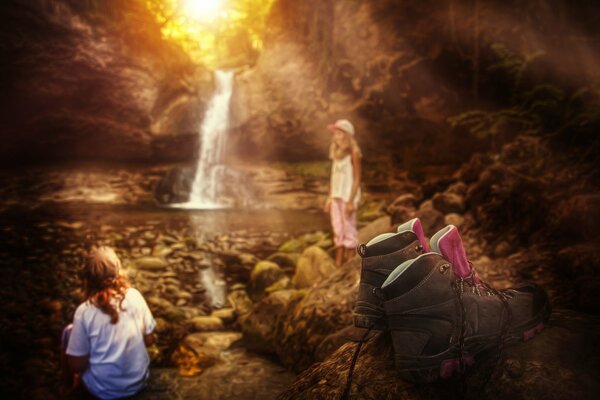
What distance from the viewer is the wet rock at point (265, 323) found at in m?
3.88

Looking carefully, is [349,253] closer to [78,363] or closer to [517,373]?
[78,363]

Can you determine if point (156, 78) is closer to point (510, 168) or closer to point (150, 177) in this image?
point (150, 177)

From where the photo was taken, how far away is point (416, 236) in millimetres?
1678

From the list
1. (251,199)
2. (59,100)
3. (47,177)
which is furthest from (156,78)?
(251,199)

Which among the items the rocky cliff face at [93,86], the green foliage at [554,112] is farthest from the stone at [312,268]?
the rocky cliff face at [93,86]

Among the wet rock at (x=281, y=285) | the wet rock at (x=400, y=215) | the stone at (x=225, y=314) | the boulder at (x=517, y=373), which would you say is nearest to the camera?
the boulder at (x=517, y=373)

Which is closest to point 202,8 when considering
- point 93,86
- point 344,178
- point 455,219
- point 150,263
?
point 93,86

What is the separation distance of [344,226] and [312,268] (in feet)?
2.65

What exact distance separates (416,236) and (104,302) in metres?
2.28

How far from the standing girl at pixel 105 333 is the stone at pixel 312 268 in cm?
261

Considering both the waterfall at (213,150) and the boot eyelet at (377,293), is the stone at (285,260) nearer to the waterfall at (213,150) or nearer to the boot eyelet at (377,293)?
the boot eyelet at (377,293)

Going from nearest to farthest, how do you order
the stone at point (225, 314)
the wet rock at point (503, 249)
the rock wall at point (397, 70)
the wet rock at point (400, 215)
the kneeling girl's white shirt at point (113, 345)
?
the kneeling girl's white shirt at point (113, 345), the wet rock at point (503, 249), the stone at point (225, 314), the wet rock at point (400, 215), the rock wall at point (397, 70)

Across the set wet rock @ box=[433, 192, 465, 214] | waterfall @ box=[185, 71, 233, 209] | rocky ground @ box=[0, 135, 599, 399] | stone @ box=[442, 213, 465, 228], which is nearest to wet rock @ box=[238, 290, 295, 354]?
rocky ground @ box=[0, 135, 599, 399]

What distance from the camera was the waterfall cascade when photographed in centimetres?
1327
